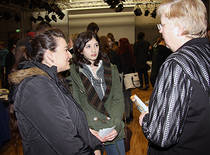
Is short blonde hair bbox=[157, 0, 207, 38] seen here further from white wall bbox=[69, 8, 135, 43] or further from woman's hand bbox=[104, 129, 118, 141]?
white wall bbox=[69, 8, 135, 43]

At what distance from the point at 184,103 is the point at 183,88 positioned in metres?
0.07

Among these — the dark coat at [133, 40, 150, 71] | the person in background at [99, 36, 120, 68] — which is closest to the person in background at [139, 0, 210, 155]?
the person in background at [99, 36, 120, 68]

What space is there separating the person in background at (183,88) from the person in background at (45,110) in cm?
40

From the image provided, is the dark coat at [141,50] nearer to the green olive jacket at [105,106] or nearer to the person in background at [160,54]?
the person in background at [160,54]

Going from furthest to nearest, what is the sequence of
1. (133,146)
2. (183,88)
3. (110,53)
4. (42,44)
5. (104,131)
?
(110,53)
(133,146)
(104,131)
(42,44)
(183,88)

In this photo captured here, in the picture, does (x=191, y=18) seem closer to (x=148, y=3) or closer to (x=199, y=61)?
(x=199, y=61)

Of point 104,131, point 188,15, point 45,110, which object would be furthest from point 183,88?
point 104,131

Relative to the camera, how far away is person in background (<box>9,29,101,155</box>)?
98 cm

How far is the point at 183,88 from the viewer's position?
0.90m

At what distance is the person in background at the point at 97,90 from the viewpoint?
1.70 meters

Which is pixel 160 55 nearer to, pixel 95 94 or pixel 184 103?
pixel 95 94

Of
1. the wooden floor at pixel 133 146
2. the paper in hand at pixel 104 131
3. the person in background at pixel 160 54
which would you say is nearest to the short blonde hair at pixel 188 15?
the paper in hand at pixel 104 131

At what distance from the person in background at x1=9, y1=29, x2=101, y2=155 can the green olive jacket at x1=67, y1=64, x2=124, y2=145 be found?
1.53 feet

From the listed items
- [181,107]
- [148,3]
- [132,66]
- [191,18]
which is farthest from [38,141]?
[148,3]
